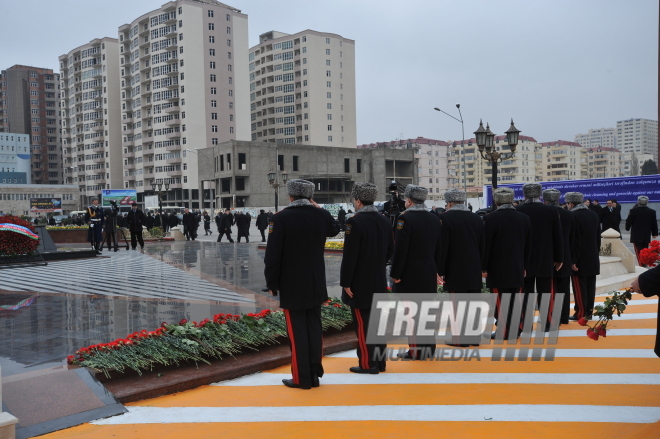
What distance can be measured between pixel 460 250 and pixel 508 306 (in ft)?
3.44

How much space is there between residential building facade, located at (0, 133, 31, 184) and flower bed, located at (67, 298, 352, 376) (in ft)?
388

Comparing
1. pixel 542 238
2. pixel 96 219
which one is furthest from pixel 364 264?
pixel 96 219

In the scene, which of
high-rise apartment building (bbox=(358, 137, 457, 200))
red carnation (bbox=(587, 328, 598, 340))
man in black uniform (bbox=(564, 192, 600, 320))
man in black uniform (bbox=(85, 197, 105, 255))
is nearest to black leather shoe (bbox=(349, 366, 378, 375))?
red carnation (bbox=(587, 328, 598, 340))

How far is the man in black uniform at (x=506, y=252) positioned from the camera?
621cm

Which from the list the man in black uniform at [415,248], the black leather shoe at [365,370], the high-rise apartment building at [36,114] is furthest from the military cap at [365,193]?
the high-rise apartment building at [36,114]

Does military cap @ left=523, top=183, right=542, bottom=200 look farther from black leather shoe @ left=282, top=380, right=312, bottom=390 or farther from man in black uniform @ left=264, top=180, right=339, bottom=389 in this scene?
black leather shoe @ left=282, top=380, right=312, bottom=390

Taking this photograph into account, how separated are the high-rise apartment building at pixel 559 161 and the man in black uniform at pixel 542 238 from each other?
435 ft

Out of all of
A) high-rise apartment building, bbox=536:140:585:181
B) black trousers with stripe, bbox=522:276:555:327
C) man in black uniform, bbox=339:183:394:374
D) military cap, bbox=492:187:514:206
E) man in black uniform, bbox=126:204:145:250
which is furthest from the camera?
high-rise apartment building, bbox=536:140:585:181

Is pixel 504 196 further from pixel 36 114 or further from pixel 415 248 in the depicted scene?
pixel 36 114

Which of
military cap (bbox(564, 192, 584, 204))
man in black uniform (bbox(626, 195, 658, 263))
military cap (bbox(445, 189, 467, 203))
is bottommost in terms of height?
man in black uniform (bbox(626, 195, 658, 263))

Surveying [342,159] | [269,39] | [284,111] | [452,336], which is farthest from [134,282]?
[269,39]

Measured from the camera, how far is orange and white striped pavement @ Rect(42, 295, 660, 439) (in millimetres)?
3785

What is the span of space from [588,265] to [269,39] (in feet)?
325

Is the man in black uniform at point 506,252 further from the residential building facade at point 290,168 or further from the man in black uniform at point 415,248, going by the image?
the residential building facade at point 290,168
